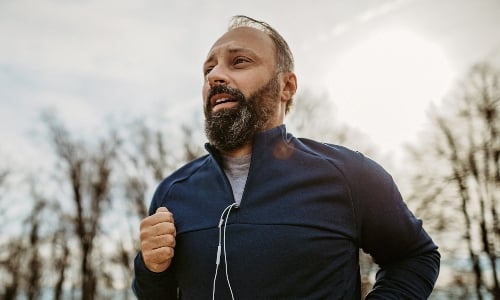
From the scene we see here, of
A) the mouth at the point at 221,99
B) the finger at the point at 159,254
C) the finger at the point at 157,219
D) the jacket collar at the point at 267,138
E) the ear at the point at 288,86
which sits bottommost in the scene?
the finger at the point at 159,254

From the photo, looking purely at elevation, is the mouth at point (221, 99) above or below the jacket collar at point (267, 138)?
above

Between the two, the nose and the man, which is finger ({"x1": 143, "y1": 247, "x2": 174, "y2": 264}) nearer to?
the man

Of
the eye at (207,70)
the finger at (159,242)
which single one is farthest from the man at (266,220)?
the eye at (207,70)

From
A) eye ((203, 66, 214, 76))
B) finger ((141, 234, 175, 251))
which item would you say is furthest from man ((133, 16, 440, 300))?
eye ((203, 66, 214, 76))

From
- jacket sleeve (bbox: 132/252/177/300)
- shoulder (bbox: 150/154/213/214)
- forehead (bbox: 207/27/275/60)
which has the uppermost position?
forehead (bbox: 207/27/275/60)

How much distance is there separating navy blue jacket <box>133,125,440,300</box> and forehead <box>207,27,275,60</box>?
0.59 metres

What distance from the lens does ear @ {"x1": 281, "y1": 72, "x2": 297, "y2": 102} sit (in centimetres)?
253

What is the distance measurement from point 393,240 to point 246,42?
1378 millimetres

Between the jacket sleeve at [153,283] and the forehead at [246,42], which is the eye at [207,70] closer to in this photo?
the forehead at [246,42]

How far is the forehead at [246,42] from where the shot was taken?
7.66 ft

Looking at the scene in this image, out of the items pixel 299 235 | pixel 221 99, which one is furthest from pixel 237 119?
pixel 299 235

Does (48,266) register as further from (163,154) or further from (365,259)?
(365,259)

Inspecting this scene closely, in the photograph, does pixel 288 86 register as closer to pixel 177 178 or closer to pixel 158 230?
pixel 177 178

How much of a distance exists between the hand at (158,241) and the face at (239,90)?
60cm
